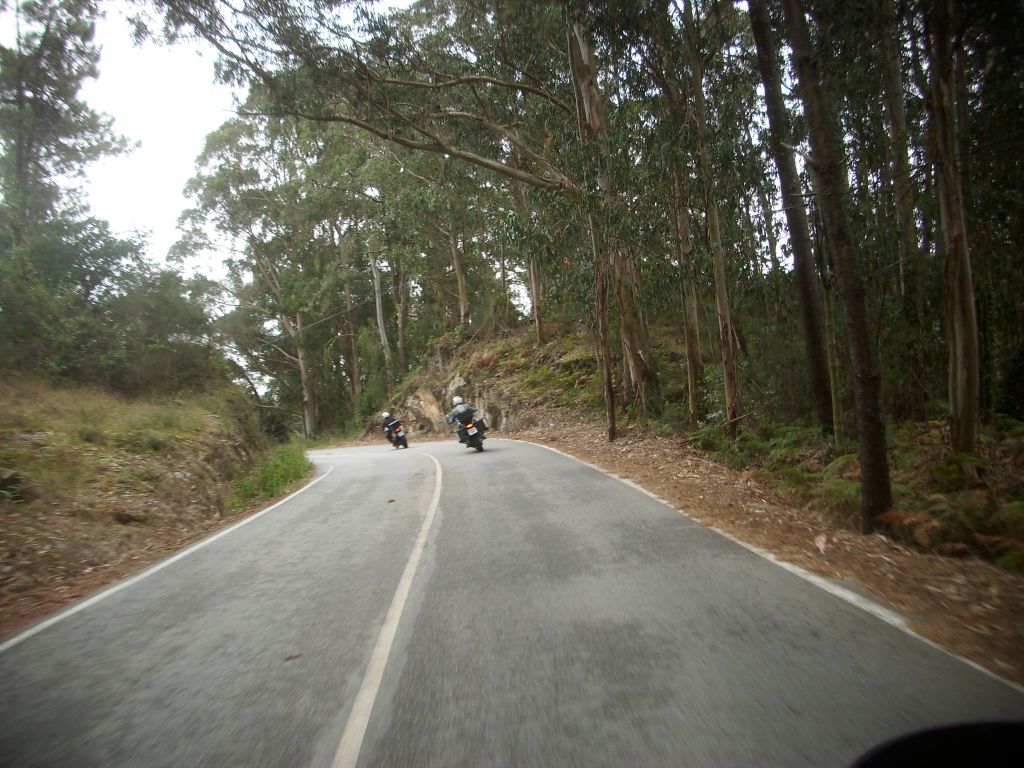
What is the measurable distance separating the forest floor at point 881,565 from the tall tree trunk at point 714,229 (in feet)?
8.63

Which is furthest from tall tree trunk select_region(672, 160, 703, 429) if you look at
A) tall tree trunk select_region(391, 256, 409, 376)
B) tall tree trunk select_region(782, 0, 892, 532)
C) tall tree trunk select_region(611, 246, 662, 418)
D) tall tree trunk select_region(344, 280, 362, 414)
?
tall tree trunk select_region(344, 280, 362, 414)

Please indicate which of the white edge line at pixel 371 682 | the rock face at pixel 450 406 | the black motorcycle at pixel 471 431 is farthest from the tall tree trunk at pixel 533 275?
the white edge line at pixel 371 682

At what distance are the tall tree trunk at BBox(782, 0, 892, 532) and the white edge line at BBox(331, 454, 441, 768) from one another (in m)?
4.93

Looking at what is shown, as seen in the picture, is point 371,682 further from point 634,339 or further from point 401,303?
point 401,303

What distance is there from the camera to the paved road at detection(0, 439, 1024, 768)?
3.04 m

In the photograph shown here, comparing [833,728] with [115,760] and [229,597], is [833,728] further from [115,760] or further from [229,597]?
[229,597]

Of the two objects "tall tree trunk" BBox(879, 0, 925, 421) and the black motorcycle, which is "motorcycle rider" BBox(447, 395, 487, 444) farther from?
"tall tree trunk" BBox(879, 0, 925, 421)

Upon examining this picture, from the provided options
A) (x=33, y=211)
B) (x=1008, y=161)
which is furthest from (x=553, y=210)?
(x=33, y=211)

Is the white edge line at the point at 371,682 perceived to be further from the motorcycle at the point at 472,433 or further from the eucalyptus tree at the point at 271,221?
the eucalyptus tree at the point at 271,221

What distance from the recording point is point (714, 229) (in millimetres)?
13539

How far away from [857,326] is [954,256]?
1472 mm

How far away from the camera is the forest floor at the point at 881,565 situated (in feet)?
13.2

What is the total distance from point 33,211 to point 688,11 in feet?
65.7

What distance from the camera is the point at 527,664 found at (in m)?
3.89
